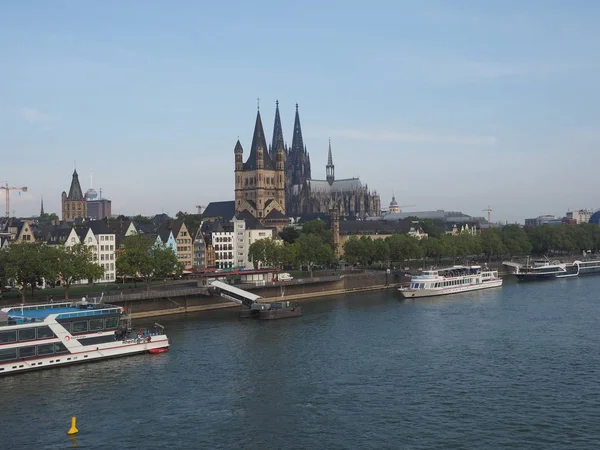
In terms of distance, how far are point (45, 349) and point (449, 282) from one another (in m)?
70.6

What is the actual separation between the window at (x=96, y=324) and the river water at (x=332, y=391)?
3.00 m

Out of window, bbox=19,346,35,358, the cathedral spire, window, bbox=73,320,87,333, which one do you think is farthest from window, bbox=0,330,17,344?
the cathedral spire

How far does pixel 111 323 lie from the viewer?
198 ft

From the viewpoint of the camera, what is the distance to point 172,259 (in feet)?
328

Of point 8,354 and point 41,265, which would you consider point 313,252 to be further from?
point 8,354

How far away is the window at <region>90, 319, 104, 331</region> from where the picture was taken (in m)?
59.1

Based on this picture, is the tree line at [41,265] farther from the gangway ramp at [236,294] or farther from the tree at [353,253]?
the tree at [353,253]

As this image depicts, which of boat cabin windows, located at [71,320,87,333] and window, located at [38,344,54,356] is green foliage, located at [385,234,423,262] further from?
window, located at [38,344,54,356]

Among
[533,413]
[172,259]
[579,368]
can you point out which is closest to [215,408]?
[533,413]

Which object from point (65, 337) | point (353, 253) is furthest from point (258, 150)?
point (65, 337)

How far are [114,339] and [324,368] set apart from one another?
17990 millimetres

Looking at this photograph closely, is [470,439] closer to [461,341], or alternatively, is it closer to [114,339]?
[461,341]

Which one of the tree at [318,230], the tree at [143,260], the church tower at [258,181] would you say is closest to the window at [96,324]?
the tree at [143,260]

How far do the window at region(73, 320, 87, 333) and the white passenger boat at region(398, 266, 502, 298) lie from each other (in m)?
56.3
